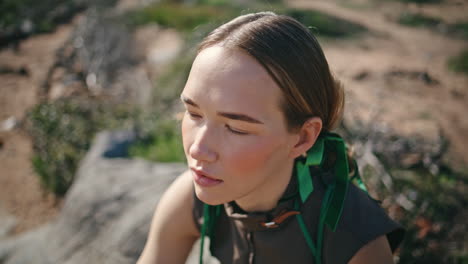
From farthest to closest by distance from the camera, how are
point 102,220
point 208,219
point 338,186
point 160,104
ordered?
point 160,104 < point 102,220 < point 208,219 < point 338,186

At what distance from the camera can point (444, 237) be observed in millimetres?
2785

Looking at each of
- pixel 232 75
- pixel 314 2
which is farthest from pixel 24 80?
pixel 314 2

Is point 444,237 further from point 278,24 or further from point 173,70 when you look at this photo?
point 173,70

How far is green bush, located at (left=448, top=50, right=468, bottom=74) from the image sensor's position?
275 inches

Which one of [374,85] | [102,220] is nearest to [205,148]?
[102,220]

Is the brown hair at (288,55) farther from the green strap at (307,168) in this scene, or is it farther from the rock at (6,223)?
the rock at (6,223)

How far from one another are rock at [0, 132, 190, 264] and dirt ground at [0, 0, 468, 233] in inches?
33.8

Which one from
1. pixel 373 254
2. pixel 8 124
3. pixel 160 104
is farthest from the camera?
pixel 160 104

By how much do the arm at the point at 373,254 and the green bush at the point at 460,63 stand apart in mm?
6818

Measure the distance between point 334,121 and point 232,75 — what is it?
1.84 feet

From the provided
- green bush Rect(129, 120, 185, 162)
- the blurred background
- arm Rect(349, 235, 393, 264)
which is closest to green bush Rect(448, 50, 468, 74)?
the blurred background

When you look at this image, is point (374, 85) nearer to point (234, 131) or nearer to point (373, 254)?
point (373, 254)

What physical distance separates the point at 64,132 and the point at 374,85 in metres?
5.07

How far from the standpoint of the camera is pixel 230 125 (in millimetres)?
1311
